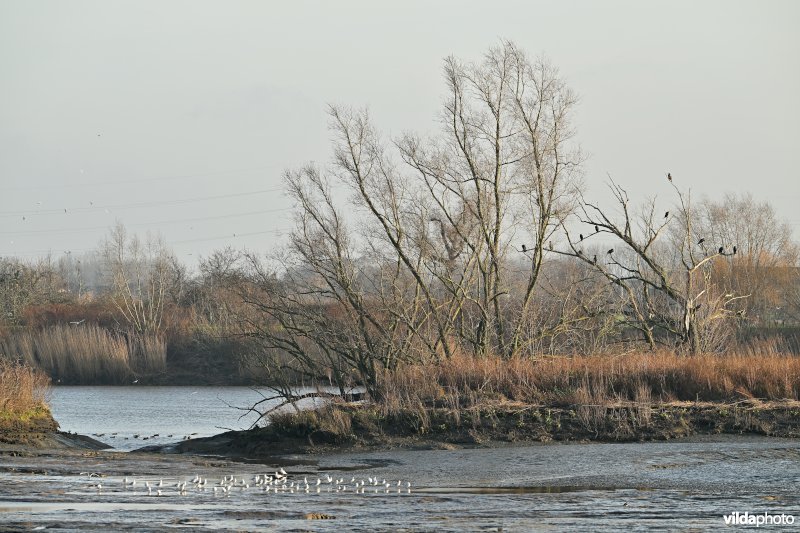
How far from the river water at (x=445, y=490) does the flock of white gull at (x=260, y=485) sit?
8 centimetres

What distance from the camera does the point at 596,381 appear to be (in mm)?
23938

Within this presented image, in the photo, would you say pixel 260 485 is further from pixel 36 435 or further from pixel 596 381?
pixel 596 381

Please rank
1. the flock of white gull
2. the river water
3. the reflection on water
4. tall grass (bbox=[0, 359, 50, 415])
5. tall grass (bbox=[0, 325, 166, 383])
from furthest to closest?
tall grass (bbox=[0, 325, 166, 383]) → the reflection on water → tall grass (bbox=[0, 359, 50, 415]) → the flock of white gull → the river water

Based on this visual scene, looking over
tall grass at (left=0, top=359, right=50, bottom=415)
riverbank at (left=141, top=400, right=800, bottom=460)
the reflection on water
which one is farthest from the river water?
the reflection on water

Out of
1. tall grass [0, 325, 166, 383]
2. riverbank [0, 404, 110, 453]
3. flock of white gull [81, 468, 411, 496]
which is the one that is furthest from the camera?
tall grass [0, 325, 166, 383]

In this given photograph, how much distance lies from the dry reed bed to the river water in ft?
7.39

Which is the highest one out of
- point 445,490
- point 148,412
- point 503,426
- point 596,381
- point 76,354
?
point 76,354

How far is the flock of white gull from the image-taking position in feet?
50.0

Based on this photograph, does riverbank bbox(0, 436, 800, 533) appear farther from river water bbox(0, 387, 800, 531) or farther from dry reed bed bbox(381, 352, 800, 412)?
dry reed bed bbox(381, 352, 800, 412)

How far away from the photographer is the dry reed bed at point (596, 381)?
2345 cm

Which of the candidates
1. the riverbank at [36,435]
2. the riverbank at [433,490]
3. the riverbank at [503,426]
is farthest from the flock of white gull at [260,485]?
the riverbank at [36,435]

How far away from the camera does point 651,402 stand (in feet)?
76.2

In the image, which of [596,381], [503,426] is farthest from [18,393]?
[596,381]

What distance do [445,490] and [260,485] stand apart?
2.80 meters
